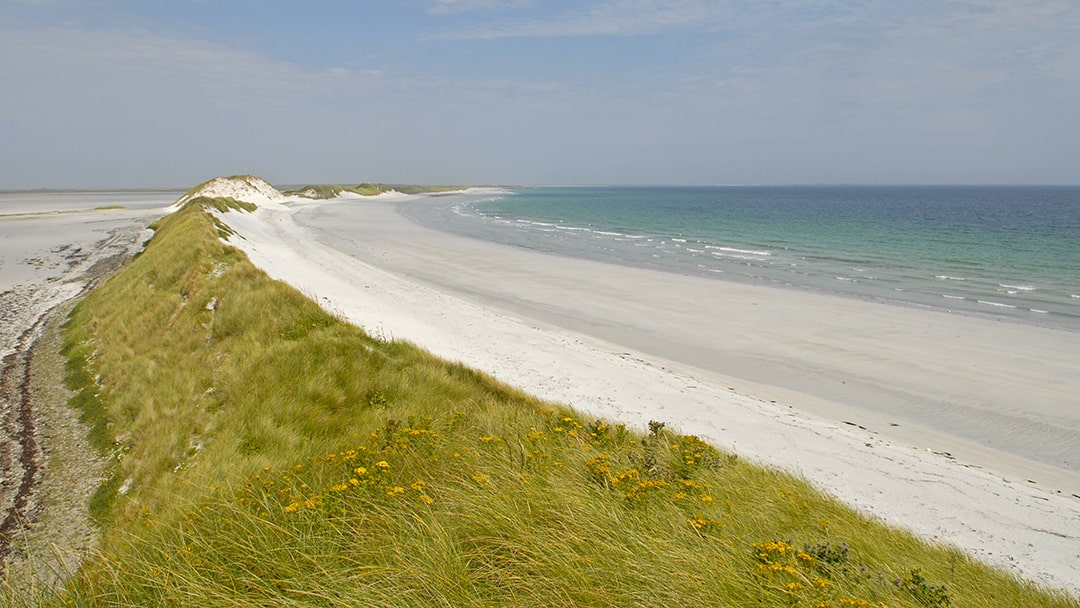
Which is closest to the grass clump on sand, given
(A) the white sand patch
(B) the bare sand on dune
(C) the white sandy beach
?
(B) the bare sand on dune

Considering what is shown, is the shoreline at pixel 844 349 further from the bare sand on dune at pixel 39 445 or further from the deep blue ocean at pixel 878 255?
the bare sand on dune at pixel 39 445

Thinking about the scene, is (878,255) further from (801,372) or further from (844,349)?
(801,372)

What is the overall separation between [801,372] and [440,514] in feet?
38.5

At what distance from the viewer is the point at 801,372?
45.5 feet

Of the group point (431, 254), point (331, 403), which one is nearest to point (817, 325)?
point (331, 403)

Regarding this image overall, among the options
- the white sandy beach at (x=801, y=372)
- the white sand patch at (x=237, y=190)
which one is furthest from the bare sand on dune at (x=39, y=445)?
Result: the white sand patch at (x=237, y=190)

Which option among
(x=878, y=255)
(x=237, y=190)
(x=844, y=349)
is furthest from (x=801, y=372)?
(x=237, y=190)

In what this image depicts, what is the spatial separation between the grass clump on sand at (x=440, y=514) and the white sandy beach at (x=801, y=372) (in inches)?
84.4

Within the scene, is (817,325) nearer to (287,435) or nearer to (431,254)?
(287,435)

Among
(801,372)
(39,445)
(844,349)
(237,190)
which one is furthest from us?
(237,190)

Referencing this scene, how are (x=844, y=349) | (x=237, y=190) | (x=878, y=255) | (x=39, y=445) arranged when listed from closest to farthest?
(x=39, y=445)
(x=844, y=349)
(x=878, y=255)
(x=237, y=190)

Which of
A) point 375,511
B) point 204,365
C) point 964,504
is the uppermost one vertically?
point 375,511

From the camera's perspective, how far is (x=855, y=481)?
327 inches

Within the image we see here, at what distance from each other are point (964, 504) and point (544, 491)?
6.37 metres
